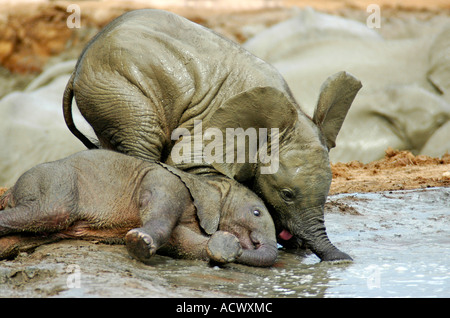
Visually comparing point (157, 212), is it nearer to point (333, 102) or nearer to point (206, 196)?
point (206, 196)

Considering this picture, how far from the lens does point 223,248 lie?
16.9 ft

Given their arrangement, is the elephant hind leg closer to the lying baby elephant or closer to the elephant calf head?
the lying baby elephant

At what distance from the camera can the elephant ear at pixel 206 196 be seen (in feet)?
18.5

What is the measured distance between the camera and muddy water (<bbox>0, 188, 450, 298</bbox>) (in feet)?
14.3

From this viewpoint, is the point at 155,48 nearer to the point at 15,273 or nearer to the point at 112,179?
the point at 112,179

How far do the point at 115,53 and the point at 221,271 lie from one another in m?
2.04

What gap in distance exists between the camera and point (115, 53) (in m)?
6.20

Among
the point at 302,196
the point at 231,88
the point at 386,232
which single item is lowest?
the point at 386,232

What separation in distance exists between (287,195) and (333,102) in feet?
3.01
